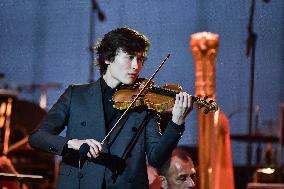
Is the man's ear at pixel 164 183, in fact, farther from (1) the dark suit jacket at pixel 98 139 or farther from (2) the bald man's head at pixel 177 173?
(1) the dark suit jacket at pixel 98 139

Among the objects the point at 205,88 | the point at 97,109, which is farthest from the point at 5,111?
the point at 97,109

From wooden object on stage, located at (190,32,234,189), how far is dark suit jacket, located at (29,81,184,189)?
1349 mm

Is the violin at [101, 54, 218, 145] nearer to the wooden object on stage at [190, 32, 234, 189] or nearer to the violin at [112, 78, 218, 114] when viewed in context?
the violin at [112, 78, 218, 114]

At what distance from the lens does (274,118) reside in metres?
5.07

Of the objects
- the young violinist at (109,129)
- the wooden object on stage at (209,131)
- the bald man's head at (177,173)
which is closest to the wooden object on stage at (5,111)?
the wooden object on stage at (209,131)

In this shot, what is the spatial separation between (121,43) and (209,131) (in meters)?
1.45

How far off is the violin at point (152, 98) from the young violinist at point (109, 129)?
4 centimetres

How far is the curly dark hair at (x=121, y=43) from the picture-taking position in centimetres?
289

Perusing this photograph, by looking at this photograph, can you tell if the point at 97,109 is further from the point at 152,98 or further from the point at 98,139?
the point at 152,98

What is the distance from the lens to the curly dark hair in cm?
289

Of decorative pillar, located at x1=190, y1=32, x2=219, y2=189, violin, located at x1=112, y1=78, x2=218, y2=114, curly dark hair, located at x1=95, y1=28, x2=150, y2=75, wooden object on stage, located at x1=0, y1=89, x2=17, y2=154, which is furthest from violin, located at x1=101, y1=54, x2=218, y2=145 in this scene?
wooden object on stage, located at x1=0, y1=89, x2=17, y2=154

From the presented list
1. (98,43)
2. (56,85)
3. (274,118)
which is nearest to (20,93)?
(56,85)

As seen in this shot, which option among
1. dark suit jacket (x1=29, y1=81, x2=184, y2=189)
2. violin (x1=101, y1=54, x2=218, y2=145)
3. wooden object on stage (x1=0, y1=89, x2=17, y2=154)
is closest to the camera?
dark suit jacket (x1=29, y1=81, x2=184, y2=189)

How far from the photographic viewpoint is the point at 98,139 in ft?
8.95
